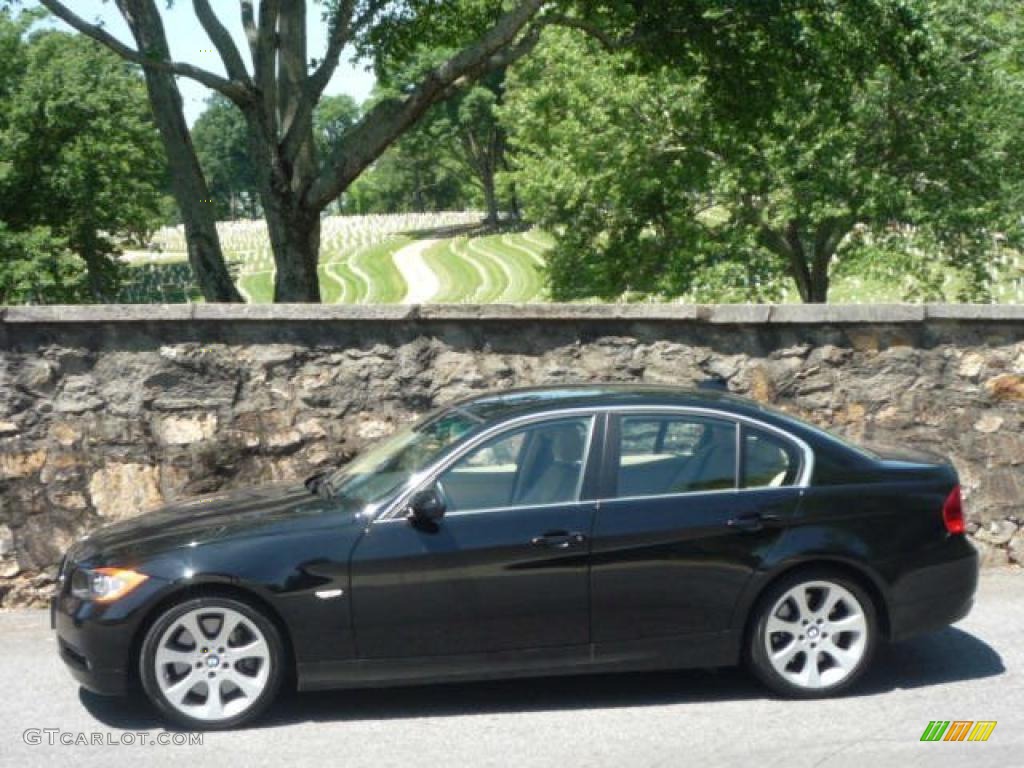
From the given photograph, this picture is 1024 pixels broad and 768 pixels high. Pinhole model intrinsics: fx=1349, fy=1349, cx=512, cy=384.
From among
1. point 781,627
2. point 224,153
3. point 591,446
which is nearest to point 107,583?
point 591,446

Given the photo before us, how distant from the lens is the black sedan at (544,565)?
19.6 feet

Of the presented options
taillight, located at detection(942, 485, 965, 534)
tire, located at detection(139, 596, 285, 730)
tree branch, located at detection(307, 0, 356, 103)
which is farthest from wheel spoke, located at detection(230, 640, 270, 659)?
tree branch, located at detection(307, 0, 356, 103)

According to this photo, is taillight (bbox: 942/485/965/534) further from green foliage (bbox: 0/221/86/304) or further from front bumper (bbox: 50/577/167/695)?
green foliage (bbox: 0/221/86/304)

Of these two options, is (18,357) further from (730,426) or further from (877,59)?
(877,59)

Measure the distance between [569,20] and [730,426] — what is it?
8180mm

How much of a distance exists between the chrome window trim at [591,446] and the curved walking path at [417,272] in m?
43.7

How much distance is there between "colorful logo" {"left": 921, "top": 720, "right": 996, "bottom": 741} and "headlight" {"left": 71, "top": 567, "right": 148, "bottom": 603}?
11.5ft

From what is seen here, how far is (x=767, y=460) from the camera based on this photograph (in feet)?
21.4

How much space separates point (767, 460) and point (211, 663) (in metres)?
2.76

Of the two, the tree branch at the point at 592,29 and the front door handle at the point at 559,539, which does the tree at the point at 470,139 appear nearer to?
the tree branch at the point at 592,29

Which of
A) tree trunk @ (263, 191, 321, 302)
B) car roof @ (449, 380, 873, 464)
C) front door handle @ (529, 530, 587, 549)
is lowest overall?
front door handle @ (529, 530, 587, 549)

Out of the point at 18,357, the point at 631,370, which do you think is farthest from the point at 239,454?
the point at 631,370

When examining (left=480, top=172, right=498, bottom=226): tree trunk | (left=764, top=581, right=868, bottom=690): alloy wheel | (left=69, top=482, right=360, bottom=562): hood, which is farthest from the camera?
(left=480, top=172, right=498, bottom=226): tree trunk

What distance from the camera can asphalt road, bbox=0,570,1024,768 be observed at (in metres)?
5.61
